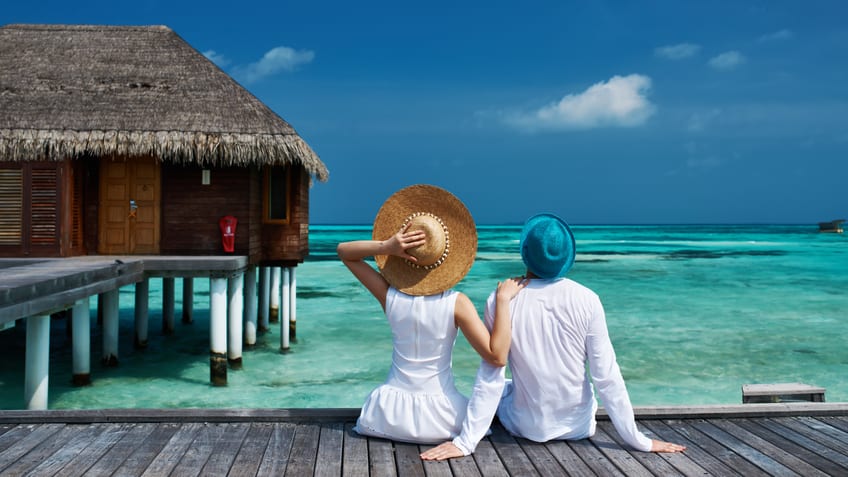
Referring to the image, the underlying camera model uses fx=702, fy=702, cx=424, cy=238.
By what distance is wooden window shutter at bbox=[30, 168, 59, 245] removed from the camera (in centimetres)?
1009

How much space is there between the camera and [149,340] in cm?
1345

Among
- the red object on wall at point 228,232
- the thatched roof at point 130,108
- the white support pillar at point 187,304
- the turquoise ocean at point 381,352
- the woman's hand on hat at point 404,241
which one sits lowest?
the turquoise ocean at point 381,352

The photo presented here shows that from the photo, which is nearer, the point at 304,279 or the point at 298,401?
the point at 298,401

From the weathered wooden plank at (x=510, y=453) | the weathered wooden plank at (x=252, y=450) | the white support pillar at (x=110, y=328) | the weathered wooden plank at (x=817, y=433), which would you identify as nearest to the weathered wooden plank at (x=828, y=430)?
the weathered wooden plank at (x=817, y=433)

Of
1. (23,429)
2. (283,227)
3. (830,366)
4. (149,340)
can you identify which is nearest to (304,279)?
(149,340)

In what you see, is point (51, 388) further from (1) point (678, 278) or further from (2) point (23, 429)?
(1) point (678, 278)

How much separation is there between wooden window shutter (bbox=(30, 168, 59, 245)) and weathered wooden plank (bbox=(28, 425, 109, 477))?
726 cm

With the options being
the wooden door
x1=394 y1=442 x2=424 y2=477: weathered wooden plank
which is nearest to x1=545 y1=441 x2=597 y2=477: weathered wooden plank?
x1=394 y1=442 x2=424 y2=477: weathered wooden plank

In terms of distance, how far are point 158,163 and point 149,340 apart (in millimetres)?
4410

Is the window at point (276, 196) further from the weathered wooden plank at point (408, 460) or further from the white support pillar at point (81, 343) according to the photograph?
the weathered wooden plank at point (408, 460)

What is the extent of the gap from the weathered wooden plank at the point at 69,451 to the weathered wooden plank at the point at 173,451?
0.38 meters

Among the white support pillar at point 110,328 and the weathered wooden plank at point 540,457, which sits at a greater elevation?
the weathered wooden plank at point 540,457

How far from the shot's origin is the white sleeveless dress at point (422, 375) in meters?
3.35

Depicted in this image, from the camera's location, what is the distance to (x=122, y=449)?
347 cm
